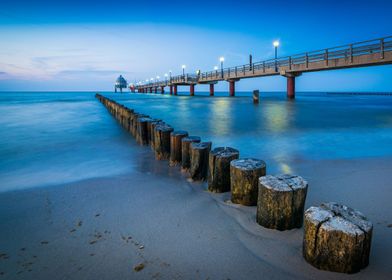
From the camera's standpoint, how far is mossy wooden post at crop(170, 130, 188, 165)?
5512 mm

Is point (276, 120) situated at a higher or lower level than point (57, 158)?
higher

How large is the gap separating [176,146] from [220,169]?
6.01ft

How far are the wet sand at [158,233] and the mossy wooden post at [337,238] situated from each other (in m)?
0.11

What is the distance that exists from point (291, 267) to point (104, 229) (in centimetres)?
201

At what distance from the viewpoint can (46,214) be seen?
139 inches

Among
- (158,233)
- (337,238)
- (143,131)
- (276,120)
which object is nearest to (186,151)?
(158,233)

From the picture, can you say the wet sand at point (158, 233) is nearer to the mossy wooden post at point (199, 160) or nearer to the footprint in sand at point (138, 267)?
the footprint in sand at point (138, 267)

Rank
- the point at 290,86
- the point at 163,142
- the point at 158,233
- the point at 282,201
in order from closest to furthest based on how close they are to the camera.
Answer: the point at 282,201, the point at 158,233, the point at 163,142, the point at 290,86

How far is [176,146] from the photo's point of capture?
5.59m

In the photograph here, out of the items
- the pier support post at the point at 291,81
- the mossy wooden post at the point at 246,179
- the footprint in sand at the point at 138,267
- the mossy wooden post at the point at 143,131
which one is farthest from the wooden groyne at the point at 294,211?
the pier support post at the point at 291,81

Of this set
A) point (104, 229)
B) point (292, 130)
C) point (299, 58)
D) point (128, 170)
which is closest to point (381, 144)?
point (292, 130)

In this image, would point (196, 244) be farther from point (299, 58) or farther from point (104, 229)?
point (299, 58)

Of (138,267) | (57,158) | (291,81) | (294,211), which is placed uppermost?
(291,81)

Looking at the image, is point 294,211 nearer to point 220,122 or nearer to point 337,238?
point 337,238
